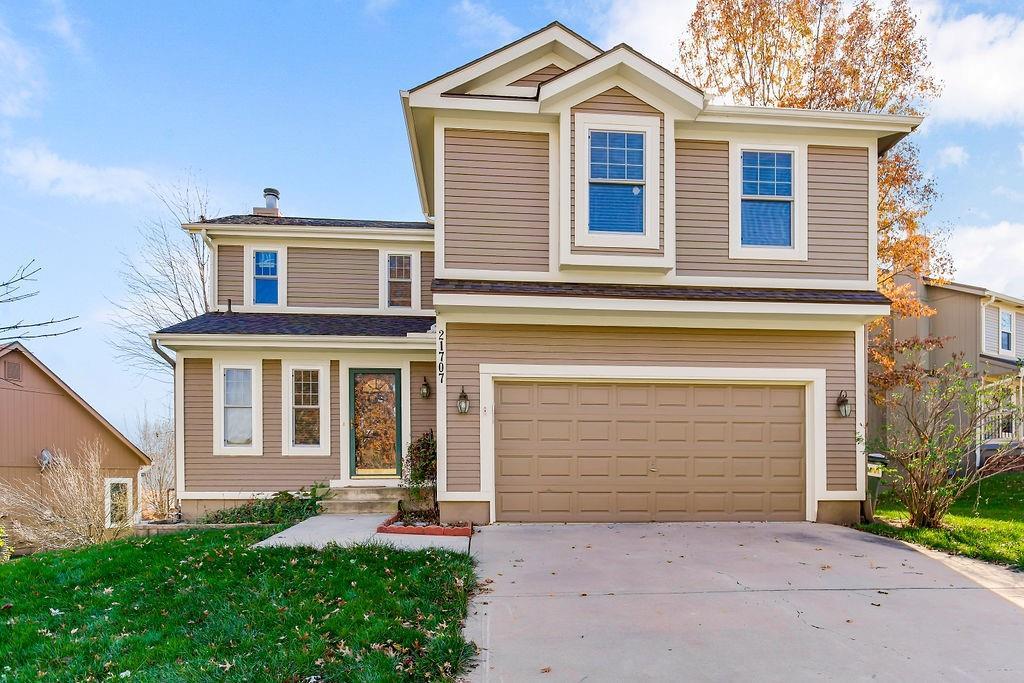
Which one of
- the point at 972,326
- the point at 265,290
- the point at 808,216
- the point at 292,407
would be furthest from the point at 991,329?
the point at 265,290

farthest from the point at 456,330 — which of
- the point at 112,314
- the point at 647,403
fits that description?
the point at 112,314

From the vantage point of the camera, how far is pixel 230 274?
1115 cm

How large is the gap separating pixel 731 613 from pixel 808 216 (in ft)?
20.6

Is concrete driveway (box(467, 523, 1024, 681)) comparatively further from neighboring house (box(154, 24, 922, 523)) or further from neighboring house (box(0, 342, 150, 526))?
neighboring house (box(0, 342, 150, 526))

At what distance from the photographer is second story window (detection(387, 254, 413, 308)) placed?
11.5m

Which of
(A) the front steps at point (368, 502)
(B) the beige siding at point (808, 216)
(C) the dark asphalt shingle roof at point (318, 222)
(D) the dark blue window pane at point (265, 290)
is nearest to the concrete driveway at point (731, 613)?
(A) the front steps at point (368, 502)

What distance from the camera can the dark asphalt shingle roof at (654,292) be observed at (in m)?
7.41

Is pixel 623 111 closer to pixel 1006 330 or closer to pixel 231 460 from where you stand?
pixel 231 460

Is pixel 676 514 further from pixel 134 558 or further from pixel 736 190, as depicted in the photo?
pixel 134 558

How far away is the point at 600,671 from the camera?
363 cm

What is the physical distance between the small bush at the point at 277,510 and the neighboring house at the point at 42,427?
14.3ft

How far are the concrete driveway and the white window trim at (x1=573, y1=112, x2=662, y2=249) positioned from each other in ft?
13.7

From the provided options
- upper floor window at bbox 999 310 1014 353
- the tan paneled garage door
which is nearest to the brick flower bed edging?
the tan paneled garage door

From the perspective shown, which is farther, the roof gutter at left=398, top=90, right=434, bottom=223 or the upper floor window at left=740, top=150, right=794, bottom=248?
the upper floor window at left=740, top=150, right=794, bottom=248
